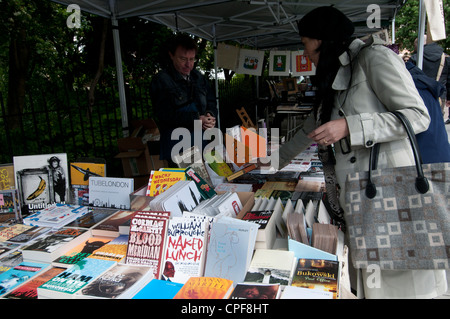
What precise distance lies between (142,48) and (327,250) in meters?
7.60

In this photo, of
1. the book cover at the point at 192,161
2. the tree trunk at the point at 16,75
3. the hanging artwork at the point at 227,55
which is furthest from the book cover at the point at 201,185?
the hanging artwork at the point at 227,55

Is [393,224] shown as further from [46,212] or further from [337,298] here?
[46,212]

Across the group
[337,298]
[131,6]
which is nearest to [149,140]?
[131,6]

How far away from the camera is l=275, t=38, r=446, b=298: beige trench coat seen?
1.30 meters

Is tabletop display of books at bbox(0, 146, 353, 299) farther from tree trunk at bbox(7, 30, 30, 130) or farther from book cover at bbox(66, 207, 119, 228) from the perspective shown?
tree trunk at bbox(7, 30, 30, 130)

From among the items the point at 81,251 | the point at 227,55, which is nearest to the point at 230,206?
the point at 81,251

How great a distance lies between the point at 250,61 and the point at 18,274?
241 inches

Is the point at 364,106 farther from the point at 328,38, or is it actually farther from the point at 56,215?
the point at 56,215

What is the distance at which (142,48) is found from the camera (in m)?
7.86

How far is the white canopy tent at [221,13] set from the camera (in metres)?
3.77

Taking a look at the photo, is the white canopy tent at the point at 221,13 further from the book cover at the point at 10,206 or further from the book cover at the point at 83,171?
the book cover at the point at 10,206

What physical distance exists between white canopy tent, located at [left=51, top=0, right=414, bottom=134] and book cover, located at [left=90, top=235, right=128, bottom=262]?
2790 millimetres

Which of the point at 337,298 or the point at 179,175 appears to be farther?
the point at 179,175

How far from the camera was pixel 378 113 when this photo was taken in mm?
1332
